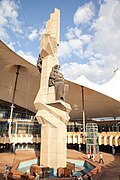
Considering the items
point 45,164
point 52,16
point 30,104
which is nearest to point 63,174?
point 45,164

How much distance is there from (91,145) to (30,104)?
17763mm

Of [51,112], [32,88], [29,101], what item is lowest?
[51,112]

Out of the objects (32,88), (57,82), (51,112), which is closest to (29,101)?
(32,88)

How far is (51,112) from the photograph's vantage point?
9.66 m

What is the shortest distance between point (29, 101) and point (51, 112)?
2604cm

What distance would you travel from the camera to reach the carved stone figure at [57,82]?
9.75 metres

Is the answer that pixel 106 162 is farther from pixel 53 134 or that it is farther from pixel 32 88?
pixel 32 88

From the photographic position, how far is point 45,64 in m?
11.1

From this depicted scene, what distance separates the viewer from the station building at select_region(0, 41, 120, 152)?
22.7m

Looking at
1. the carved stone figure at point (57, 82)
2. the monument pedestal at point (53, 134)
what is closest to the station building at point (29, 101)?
the carved stone figure at point (57, 82)

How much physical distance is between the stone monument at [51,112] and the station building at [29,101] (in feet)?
30.2

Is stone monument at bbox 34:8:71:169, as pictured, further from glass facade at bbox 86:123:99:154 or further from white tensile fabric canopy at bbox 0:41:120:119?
glass facade at bbox 86:123:99:154

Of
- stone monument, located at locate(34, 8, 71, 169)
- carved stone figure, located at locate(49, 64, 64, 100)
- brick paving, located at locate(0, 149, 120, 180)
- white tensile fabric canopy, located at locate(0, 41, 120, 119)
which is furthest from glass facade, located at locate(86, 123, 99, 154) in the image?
→ carved stone figure, located at locate(49, 64, 64, 100)

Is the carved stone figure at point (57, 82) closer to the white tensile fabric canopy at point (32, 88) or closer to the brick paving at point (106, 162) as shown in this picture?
the brick paving at point (106, 162)
